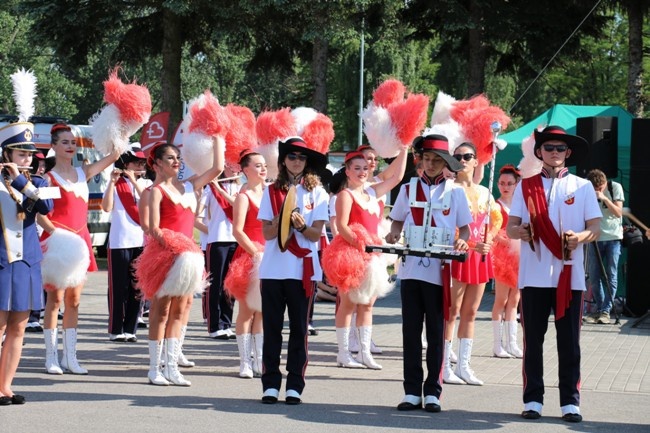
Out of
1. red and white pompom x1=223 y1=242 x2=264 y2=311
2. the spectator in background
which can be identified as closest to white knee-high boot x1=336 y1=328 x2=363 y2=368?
red and white pompom x1=223 y1=242 x2=264 y2=311

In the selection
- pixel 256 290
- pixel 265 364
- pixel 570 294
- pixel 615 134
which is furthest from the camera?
pixel 615 134

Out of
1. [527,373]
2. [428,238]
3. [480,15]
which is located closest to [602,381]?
[527,373]

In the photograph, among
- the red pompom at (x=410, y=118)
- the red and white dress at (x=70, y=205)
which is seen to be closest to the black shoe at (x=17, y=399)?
the red and white dress at (x=70, y=205)

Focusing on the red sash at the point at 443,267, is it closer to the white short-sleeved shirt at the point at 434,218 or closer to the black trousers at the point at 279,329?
the white short-sleeved shirt at the point at 434,218

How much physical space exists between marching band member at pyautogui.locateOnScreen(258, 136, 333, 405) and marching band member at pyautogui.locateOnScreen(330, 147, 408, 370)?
5.01 ft

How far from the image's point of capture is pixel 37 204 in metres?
8.07

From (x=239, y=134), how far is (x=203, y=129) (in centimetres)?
70

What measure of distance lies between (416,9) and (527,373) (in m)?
20.4

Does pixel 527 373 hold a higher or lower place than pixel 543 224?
lower

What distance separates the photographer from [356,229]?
10133 millimetres

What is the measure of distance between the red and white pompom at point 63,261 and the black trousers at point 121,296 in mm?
2362

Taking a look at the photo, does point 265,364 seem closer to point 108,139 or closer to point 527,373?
point 527,373

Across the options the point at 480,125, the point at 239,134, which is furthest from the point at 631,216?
the point at 239,134

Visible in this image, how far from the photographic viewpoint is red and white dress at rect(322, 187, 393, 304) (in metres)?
10.1
